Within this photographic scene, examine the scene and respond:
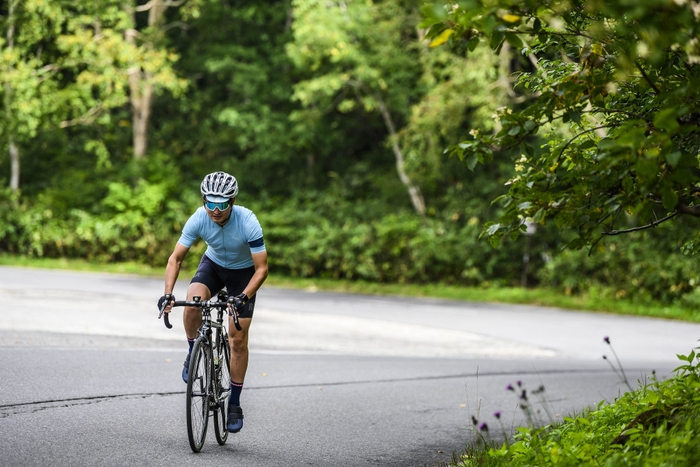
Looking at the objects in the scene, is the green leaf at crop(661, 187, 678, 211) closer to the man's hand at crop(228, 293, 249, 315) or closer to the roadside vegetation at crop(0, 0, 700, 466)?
the man's hand at crop(228, 293, 249, 315)

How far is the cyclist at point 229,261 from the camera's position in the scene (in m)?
6.55

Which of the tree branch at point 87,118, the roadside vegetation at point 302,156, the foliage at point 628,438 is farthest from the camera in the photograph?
the tree branch at point 87,118

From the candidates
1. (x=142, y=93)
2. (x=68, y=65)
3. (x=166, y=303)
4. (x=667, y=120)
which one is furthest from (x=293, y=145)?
(x=667, y=120)

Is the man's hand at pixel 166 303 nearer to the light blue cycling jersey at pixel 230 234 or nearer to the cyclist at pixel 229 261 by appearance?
the cyclist at pixel 229 261

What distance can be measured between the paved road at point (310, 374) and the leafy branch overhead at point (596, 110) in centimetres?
253

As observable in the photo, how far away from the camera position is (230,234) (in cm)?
693

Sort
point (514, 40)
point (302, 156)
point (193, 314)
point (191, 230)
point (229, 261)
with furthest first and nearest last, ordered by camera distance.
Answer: point (302, 156), point (229, 261), point (193, 314), point (191, 230), point (514, 40)

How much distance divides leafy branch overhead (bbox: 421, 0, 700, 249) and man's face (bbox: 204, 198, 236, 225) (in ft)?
7.37

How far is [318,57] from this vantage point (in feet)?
80.1

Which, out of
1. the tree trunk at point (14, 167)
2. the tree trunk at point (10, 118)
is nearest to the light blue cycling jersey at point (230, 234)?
the tree trunk at point (10, 118)

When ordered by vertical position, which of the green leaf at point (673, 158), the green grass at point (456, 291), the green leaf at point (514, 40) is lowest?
the green grass at point (456, 291)

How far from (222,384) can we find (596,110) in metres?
3.57

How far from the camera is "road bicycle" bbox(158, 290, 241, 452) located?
6.13 metres

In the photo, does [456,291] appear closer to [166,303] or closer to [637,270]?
[637,270]
